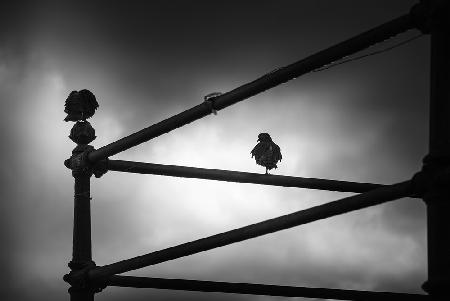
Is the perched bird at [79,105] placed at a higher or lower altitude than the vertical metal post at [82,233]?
higher

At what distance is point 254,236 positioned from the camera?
4547 millimetres

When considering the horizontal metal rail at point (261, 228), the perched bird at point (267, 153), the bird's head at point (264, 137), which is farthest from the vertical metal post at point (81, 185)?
the bird's head at point (264, 137)

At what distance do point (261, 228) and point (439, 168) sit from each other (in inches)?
55.4

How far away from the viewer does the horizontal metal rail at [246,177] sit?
5.61m

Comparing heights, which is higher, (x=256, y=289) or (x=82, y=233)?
(x=82, y=233)

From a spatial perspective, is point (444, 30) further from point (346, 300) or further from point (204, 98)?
point (346, 300)

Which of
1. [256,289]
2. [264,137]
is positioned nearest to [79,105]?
[264,137]

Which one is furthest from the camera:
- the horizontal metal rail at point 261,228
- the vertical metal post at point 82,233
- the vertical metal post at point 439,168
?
the vertical metal post at point 82,233

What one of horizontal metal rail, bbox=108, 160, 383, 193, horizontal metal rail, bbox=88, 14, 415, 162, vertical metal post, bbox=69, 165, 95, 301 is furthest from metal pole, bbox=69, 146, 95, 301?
horizontal metal rail, bbox=108, 160, 383, 193

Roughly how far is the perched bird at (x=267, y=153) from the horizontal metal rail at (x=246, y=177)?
624mm

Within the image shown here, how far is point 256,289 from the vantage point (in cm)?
521

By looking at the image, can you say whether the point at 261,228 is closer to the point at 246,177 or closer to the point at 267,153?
the point at 246,177

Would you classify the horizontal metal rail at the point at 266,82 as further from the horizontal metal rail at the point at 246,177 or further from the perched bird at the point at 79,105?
the perched bird at the point at 79,105

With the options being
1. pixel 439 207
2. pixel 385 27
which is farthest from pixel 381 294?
pixel 385 27
